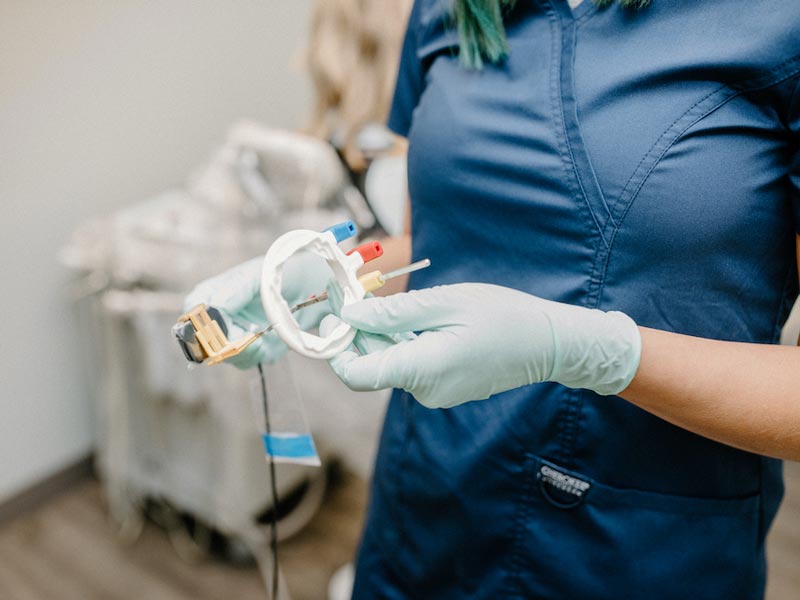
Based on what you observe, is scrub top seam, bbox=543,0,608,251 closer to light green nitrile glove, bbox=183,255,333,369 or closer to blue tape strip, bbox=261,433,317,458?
light green nitrile glove, bbox=183,255,333,369

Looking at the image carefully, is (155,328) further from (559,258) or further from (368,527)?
(559,258)

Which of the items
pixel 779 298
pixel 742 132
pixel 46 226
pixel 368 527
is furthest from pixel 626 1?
pixel 46 226

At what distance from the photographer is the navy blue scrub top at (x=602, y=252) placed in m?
0.61

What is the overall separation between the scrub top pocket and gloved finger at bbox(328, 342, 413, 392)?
220 millimetres

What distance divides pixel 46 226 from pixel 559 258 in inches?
56.8

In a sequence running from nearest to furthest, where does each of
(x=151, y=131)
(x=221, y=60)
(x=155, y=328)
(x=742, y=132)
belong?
1. (x=742, y=132)
2. (x=155, y=328)
3. (x=151, y=131)
4. (x=221, y=60)

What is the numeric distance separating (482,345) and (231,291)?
0.32 m

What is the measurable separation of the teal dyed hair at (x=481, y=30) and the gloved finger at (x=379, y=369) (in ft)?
1.10

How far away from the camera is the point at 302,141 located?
158 cm

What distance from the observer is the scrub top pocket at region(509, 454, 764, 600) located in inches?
28.4

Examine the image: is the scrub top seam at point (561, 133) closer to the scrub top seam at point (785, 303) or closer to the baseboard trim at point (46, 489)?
the scrub top seam at point (785, 303)

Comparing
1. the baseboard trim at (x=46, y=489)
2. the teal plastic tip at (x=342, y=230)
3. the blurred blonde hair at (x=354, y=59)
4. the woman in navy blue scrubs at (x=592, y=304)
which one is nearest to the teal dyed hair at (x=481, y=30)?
the woman in navy blue scrubs at (x=592, y=304)

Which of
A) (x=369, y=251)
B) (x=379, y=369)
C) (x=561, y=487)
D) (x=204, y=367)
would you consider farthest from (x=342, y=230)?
(x=204, y=367)

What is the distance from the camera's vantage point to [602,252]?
2.15 feet
